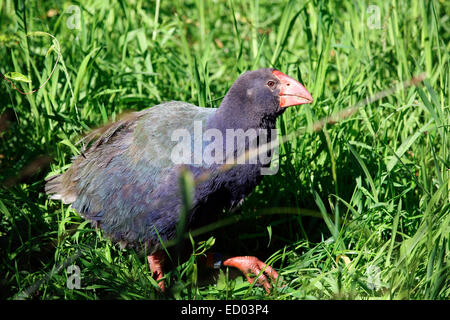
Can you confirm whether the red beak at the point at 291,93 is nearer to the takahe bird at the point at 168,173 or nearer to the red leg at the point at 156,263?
the takahe bird at the point at 168,173

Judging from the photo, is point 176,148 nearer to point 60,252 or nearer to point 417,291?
point 60,252

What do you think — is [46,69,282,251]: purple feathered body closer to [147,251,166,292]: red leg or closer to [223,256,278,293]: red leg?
[147,251,166,292]: red leg

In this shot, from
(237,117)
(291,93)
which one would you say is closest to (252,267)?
(237,117)

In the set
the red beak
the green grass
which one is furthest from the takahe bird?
the green grass

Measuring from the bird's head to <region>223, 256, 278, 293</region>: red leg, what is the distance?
0.67 metres

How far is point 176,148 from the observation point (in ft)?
7.27

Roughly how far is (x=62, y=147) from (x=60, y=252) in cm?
71

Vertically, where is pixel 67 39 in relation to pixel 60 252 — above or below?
above

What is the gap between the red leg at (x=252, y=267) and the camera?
7.45 feet

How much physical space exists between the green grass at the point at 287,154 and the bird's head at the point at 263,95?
0.30 m

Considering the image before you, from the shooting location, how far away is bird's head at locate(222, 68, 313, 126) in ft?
7.30

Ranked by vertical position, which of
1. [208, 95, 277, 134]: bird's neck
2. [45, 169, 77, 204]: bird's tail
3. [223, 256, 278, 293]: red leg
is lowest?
[223, 256, 278, 293]: red leg
